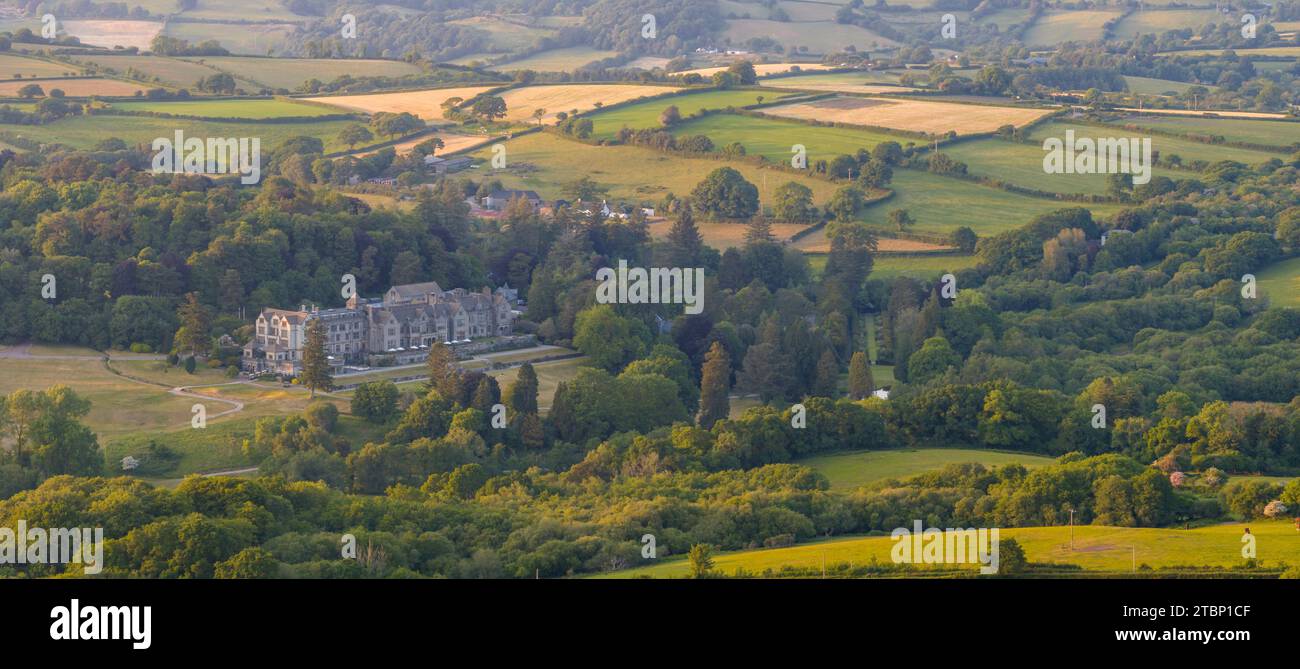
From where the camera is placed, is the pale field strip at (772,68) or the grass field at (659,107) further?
the pale field strip at (772,68)

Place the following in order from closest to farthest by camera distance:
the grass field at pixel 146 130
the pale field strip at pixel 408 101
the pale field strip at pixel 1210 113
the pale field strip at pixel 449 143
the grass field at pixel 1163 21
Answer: the grass field at pixel 146 130, the pale field strip at pixel 449 143, the pale field strip at pixel 408 101, the pale field strip at pixel 1210 113, the grass field at pixel 1163 21

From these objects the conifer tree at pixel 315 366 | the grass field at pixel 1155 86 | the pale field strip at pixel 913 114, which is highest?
the grass field at pixel 1155 86

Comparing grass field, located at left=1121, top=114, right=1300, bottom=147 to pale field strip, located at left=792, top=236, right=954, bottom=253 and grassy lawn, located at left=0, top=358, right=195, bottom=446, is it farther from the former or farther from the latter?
grassy lawn, located at left=0, top=358, right=195, bottom=446

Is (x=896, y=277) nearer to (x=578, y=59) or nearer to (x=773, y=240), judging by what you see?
(x=773, y=240)

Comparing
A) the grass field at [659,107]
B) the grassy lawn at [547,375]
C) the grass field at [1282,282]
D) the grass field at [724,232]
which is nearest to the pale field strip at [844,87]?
the grass field at [659,107]

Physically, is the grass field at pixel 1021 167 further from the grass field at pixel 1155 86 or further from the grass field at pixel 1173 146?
the grass field at pixel 1155 86

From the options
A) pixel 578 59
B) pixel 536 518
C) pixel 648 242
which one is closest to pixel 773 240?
pixel 648 242

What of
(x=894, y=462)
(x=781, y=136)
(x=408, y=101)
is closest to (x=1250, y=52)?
(x=781, y=136)
